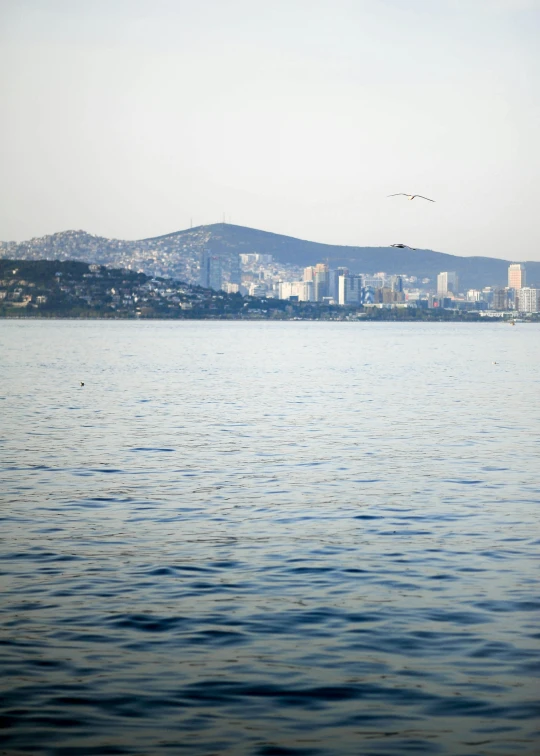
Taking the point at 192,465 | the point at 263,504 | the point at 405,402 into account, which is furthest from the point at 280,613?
the point at 405,402

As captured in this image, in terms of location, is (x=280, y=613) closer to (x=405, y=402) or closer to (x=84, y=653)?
(x=84, y=653)

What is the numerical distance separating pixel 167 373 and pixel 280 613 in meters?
58.9

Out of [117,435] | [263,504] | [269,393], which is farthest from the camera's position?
[269,393]

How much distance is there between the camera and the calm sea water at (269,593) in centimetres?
1021

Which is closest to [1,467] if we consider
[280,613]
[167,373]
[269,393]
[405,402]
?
[280,613]

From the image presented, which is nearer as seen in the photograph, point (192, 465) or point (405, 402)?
point (192, 465)

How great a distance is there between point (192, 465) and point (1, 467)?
4.84 metres

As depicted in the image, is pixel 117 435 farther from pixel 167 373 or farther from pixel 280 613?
pixel 167 373

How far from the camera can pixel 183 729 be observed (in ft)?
32.9

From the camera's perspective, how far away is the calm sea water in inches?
402

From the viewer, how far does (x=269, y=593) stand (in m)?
14.7

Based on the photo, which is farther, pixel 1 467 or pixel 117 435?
pixel 117 435

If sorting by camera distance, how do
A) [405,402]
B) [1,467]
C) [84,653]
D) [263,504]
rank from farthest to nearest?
[405,402] → [1,467] → [263,504] → [84,653]

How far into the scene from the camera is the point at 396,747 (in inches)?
380
